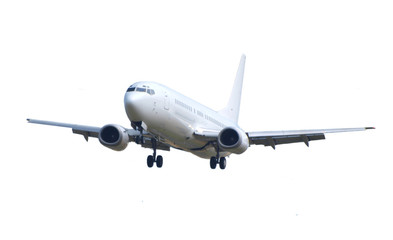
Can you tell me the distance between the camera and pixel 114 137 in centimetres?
3956

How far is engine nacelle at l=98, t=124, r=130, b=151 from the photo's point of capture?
39.1 meters

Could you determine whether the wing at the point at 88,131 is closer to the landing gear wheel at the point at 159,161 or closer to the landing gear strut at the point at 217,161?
the landing gear wheel at the point at 159,161

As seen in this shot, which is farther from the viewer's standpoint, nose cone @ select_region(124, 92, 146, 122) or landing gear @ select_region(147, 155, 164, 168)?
landing gear @ select_region(147, 155, 164, 168)

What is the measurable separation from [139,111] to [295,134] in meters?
10.4

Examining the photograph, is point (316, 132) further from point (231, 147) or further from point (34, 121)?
point (34, 121)

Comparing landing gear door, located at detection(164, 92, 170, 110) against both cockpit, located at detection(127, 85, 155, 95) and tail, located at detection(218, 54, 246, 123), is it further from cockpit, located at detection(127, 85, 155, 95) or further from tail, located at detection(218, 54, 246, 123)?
tail, located at detection(218, 54, 246, 123)

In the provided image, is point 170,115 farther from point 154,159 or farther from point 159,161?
point 159,161

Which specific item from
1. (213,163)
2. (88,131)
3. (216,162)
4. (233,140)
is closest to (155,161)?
(213,163)

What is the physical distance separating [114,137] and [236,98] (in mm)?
18944

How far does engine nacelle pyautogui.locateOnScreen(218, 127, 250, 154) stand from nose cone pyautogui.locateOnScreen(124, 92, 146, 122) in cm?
623

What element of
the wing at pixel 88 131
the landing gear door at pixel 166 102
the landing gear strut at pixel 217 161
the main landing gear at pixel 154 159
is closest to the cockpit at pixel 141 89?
the landing gear door at pixel 166 102

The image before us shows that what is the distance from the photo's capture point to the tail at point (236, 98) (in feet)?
177

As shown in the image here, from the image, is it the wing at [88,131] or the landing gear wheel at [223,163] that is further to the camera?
the landing gear wheel at [223,163]

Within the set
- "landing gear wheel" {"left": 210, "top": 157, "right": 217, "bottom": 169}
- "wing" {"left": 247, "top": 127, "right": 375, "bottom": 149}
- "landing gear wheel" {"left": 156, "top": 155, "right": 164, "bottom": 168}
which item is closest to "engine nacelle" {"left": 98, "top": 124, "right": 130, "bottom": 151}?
"landing gear wheel" {"left": 156, "top": 155, "right": 164, "bottom": 168}
